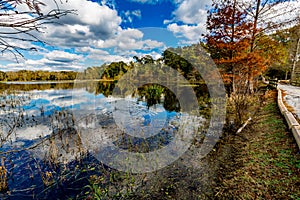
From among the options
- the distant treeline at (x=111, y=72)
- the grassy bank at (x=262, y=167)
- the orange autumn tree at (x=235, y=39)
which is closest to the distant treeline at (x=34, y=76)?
the distant treeline at (x=111, y=72)

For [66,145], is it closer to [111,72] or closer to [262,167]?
[262,167]

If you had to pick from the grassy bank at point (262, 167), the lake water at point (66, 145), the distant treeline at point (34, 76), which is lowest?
the lake water at point (66, 145)

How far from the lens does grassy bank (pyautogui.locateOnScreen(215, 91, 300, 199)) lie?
2.94m

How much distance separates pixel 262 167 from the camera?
3.69 metres

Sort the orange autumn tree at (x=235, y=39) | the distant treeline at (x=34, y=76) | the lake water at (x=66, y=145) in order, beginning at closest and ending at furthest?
1. the lake water at (x=66, y=145)
2. the orange autumn tree at (x=235, y=39)
3. the distant treeline at (x=34, y=76)

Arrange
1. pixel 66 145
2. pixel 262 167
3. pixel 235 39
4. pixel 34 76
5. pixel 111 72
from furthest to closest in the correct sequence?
pixel 34 76 → pixel 111 72 → pixel 235 39 → pixel 66 145 → pixel 262 167

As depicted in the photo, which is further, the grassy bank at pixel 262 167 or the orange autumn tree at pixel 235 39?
the orange autumn tree at pixel 235 39

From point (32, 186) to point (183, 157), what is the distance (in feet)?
13.1

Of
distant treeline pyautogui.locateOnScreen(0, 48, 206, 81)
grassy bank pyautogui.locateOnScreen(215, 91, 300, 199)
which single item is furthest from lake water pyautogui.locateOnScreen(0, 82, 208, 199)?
distant treeline pyautogui.locateOnScreen(0, 48, 206, 81)

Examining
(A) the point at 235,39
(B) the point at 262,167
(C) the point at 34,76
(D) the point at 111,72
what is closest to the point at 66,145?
(B) the point at 262,167

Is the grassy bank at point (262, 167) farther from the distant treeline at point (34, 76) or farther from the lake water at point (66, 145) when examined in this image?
the distant treeline at point (34, 76)

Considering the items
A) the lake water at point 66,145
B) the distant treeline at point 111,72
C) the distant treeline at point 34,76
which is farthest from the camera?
the distant treeline at point 34,76

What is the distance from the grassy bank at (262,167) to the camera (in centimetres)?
294

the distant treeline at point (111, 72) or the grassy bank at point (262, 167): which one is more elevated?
the distant treeline at point (111, 72)
